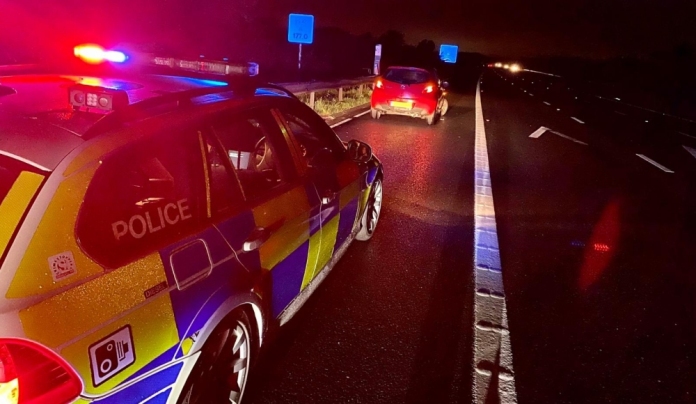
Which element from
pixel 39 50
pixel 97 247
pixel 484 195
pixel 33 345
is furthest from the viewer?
pixel 39 50

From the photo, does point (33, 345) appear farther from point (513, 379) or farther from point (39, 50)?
point (39, 50)

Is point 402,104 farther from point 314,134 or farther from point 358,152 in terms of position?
point 314,134

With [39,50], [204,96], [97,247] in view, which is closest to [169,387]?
[97,247]

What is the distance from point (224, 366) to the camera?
2664mm

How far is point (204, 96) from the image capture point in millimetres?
2777

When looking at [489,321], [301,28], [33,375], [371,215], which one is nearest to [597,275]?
[489,321]

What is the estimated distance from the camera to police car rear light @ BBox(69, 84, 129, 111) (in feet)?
6.91

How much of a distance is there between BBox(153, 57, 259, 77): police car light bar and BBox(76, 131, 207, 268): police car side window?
0.78 meters

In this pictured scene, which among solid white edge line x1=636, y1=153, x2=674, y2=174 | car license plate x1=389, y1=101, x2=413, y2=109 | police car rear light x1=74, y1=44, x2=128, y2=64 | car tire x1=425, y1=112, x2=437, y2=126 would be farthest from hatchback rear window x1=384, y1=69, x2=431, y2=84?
police car rear light x1=74, y1=44, x2=128, y2=64

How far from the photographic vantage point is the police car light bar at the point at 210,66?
3182 mm

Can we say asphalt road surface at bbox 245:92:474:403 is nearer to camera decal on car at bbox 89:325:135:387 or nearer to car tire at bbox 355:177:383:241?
car tire at bbox 355:177:383:241

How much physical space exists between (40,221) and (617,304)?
4248 mm

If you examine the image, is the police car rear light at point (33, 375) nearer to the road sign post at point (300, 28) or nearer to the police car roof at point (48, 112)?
the police car roof at point (48, 112)

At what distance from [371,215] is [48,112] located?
11.9ft
